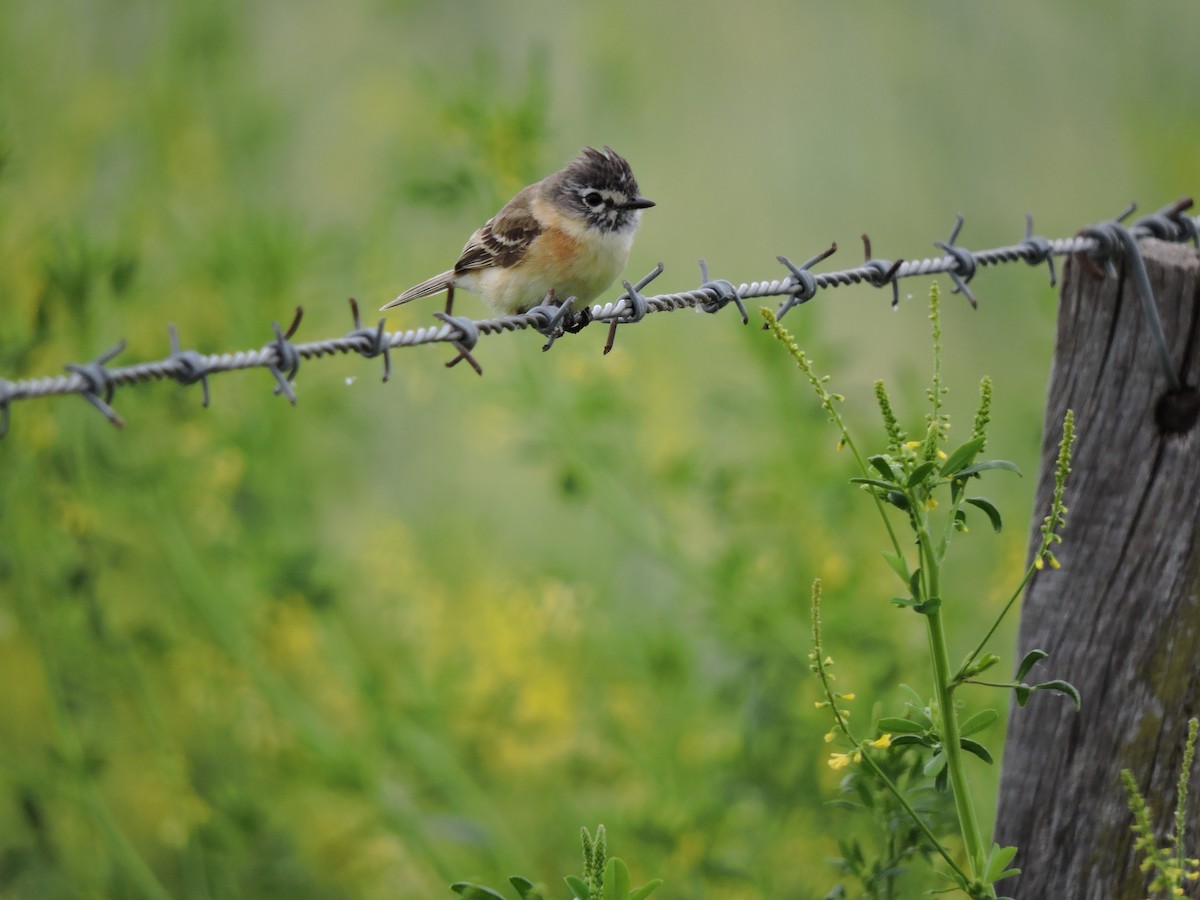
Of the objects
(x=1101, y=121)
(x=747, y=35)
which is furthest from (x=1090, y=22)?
(x=747, y=35)

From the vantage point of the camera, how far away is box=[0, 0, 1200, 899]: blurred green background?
426 centimetres

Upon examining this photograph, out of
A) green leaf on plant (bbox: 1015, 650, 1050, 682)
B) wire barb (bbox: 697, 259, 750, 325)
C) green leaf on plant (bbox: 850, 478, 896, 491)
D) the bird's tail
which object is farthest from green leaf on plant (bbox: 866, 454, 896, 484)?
the bird's tail

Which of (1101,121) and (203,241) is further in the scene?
(1101,121)

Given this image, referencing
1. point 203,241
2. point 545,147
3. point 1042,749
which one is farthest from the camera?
point 203,241

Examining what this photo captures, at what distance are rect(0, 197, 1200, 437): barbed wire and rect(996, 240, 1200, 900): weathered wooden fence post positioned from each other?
77 mm

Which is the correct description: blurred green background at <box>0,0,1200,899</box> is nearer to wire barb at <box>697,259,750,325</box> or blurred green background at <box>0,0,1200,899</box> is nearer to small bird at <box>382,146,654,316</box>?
small bird at <box>382,146,654,316</box>

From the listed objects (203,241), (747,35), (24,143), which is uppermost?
(747,35)

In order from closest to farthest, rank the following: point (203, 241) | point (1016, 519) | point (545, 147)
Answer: point (545, 147), point (1016, 519), point (203, 241)

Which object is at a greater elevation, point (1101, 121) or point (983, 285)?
point (1101, 121)

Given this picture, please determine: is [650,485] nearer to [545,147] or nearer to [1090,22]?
[545,147]

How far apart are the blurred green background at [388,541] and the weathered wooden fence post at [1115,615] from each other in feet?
4.93

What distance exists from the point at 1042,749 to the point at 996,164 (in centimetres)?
858

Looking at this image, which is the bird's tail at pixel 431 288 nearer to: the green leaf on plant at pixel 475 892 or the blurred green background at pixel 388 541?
the blurred green background at pixel 388 541

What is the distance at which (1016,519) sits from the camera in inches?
191
